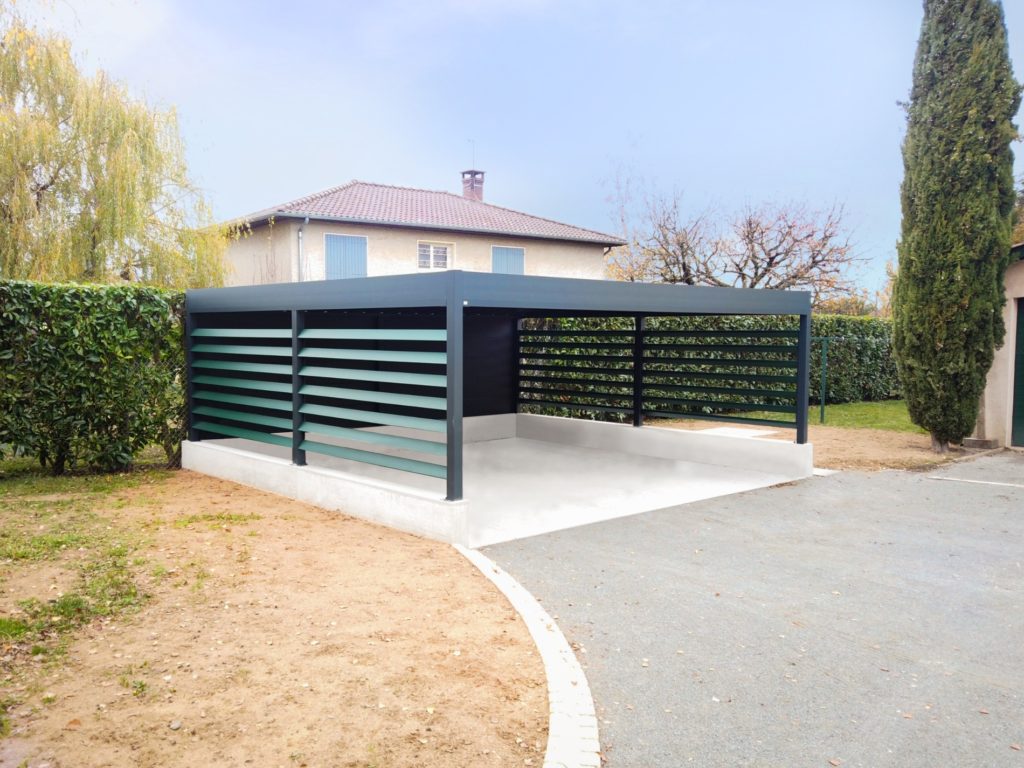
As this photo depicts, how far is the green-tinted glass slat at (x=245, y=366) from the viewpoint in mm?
8570

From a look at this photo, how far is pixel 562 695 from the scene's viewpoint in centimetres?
375

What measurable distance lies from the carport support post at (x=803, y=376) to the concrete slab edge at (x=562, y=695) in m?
5.53

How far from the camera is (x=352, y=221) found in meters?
21.0

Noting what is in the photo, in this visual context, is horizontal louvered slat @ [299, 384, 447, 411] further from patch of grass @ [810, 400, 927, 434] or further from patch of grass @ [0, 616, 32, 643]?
patch of grass @ [810, 400, 927, 434]

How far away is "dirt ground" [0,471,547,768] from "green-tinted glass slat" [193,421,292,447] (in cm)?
265

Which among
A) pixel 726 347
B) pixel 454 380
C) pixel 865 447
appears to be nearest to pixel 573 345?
pixel 726 347

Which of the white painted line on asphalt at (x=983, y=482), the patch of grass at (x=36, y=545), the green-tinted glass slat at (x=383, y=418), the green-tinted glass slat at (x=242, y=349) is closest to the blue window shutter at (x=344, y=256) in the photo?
the green-tinted glass slat at (x=242, y=349)

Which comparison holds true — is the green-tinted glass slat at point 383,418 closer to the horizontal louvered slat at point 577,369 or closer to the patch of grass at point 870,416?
the horizontal louvered slat at point 577,369

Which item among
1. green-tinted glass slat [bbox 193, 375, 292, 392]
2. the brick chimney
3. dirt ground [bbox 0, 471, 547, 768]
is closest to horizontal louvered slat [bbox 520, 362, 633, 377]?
green-tinted glass slat [bbox 193, 375, 292, 392]

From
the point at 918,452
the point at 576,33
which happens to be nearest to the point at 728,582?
the point at 918,452

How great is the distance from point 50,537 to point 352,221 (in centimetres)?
1560

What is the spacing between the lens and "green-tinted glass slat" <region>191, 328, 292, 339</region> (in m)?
8.49

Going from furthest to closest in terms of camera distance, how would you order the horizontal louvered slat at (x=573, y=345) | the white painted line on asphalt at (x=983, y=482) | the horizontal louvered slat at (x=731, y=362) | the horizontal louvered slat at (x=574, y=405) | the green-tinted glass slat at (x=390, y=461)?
the horizontal louvered slat at (x=573, y=345) < the horizontal louvered slat at (x=574, y=405) < the horizontal louvered slat at (x=731, y=362) < the white painted line on asphalt at (x=983, y=482) < the green-tinted glass slat at (x=390, y=461)

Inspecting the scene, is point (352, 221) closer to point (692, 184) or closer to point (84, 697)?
point (692, 184)
